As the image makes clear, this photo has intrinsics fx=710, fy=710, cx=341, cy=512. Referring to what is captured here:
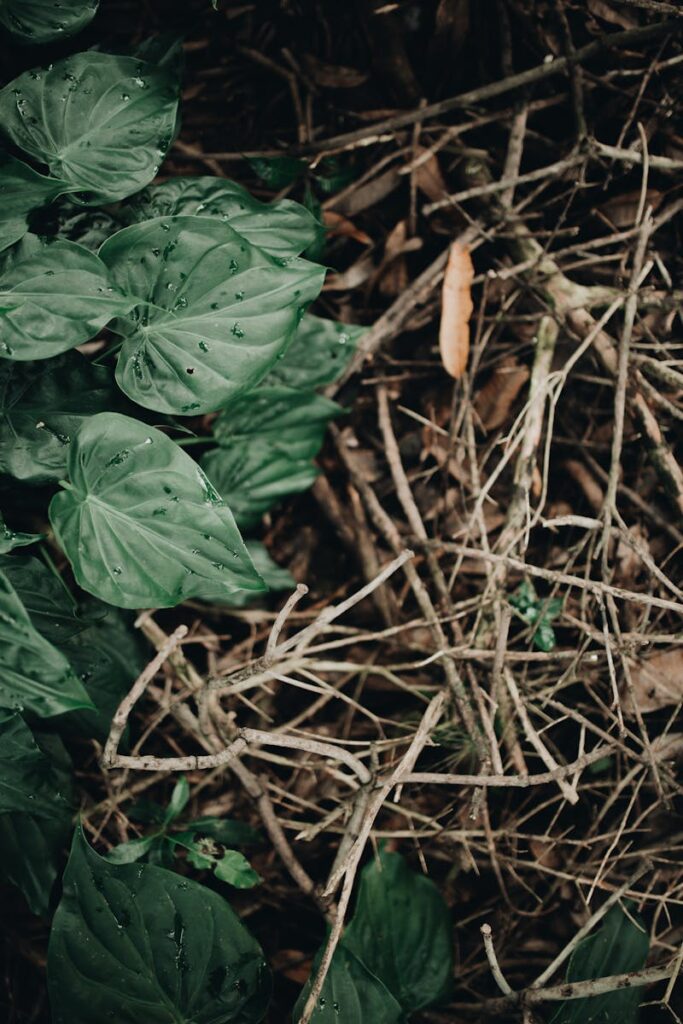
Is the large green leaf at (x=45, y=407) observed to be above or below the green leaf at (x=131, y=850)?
above

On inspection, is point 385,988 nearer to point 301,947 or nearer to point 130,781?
point 301,947

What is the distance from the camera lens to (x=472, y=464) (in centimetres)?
126

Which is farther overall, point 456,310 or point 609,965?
point 456,310

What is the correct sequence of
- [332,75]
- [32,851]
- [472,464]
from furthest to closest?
[332,75]
[472,464]
[32,851]

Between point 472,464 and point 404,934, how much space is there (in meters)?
0.78

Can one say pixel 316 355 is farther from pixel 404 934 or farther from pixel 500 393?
pixel 404 934

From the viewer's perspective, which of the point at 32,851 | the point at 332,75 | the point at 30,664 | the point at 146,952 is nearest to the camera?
the point at 30,664

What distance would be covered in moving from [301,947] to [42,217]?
132cm

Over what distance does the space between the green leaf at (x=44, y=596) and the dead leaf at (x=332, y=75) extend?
1040mm

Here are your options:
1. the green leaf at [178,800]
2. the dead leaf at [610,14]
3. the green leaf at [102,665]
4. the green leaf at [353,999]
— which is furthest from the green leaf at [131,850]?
the dead leaf at [610,14]

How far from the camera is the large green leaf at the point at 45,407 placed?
1050mm

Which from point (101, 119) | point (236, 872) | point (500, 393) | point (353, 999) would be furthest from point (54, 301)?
point (353, 999)

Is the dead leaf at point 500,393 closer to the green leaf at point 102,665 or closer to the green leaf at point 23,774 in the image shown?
the green leaf at point 102,665

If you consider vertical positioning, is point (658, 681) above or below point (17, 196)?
below
